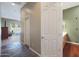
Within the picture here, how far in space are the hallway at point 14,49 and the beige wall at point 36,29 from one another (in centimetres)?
12

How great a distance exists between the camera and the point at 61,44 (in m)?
2.34

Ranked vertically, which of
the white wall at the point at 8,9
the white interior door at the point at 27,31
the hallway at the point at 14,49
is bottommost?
the hallway at the point at 14,49

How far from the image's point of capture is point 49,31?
238 cm

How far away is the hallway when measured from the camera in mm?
2344

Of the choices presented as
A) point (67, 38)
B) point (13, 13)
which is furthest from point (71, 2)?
point (13, 13)

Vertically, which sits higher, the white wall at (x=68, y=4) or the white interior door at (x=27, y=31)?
the white wall at (x=68, y=4)

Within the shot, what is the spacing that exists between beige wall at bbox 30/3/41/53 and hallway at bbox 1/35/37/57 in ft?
0.39

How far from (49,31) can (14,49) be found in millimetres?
612

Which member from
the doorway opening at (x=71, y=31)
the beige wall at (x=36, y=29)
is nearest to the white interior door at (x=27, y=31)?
the beige wall at (x=36, y=29)

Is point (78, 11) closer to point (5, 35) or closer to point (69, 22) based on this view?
point (69, 22)

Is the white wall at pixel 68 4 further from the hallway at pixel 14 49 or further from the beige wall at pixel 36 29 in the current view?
the hallway at pixel 14 49

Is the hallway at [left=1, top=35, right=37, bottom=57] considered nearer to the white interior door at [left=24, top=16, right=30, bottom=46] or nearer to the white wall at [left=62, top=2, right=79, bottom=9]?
the white interior door at [left=24, top=16, right=30, bottom=46]

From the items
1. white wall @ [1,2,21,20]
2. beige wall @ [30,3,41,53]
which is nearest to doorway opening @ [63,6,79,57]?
beige wall @ [30,3,41,53]

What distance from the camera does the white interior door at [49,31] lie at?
7.70ft
